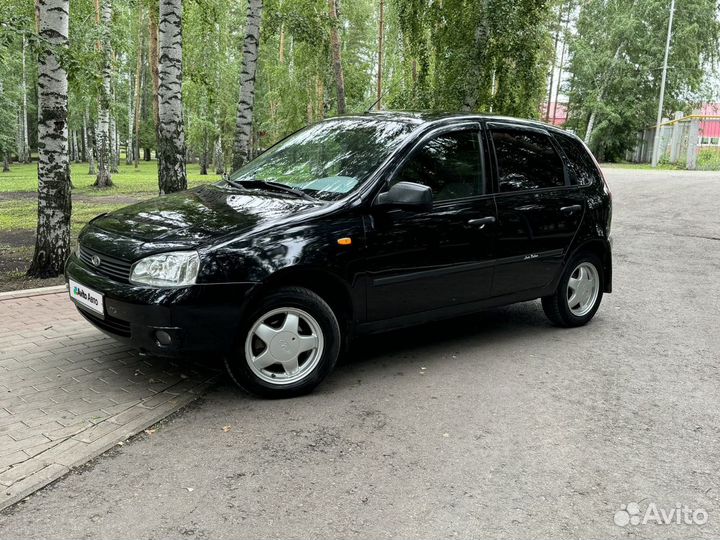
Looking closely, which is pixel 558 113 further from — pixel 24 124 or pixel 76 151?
pixel 24 124

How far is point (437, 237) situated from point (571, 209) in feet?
5.54

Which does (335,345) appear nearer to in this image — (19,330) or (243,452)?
(243,452)

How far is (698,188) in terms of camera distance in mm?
21375

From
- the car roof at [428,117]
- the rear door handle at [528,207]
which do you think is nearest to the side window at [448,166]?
the car roof at [428,117]

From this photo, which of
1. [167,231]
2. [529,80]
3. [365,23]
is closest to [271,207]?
[167,231]

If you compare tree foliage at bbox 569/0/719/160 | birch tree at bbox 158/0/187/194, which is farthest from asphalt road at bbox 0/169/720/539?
tree foliage at bbox 569/0/719/160

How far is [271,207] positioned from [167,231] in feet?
2.34

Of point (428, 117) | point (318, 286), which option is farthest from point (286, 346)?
point (428, 117)

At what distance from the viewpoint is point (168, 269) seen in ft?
13.2

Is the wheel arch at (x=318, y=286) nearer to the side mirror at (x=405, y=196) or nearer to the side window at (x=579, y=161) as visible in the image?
the side mirror at (x=405, y=196)

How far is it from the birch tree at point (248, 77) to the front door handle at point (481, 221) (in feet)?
25.2

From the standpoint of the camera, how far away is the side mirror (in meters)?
4.45

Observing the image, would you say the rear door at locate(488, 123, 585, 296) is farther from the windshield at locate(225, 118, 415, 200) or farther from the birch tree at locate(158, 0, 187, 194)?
the birch tree at locate(158, 0, 187, 194)

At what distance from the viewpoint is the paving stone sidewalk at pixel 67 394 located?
3.49 metres
